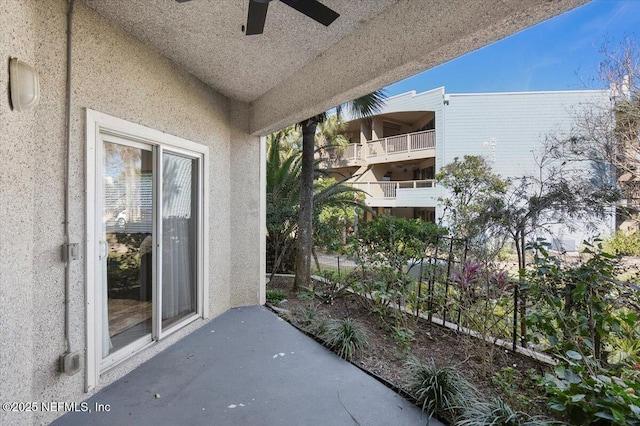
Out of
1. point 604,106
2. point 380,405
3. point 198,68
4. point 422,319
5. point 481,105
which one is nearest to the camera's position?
point 380,405

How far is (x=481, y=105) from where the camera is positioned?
13.0m

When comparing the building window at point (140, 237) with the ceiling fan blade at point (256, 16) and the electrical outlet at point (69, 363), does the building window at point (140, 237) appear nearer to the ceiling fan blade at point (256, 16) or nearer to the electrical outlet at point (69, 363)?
the electrical outlet at point (69, 363)

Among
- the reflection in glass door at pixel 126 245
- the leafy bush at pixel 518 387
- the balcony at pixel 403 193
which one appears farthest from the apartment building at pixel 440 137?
the leafy bush at pixel 518 387

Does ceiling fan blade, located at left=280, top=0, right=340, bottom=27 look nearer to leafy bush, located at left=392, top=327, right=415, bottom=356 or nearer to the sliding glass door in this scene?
the sliding glass door

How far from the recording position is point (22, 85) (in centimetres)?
177

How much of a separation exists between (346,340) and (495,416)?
1605 mm

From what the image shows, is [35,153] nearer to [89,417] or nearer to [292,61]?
[89,417]

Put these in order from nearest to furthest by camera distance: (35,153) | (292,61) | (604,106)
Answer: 1. (35,153)
2. (292,61)
3. (604,106)

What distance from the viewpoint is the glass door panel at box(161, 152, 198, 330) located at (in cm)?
361

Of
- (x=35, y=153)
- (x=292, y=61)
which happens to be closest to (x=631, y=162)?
(x=292, y=61)

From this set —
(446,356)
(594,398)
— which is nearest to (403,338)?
(446,356)

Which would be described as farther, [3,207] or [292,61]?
[292,61]

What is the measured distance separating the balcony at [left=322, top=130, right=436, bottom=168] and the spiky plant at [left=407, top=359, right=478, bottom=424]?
11.6 meters

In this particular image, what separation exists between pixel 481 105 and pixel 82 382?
48.6 ft
